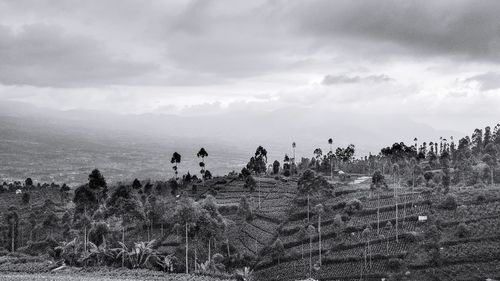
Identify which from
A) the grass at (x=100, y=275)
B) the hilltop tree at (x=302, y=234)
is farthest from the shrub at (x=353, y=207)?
the grass at (x=100, y=275)

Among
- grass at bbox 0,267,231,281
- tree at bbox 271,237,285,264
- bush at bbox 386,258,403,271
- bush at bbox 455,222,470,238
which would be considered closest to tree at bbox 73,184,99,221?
grass at bbox 0,267,231,281

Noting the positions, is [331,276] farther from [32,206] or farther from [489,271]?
[32,206]

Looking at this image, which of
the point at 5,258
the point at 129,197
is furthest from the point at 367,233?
the point at 5,258

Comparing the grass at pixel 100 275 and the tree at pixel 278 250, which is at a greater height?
the grass at pixel 100 275

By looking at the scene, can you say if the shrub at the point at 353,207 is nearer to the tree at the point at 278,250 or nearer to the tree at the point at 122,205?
the tree at the point at 278,250

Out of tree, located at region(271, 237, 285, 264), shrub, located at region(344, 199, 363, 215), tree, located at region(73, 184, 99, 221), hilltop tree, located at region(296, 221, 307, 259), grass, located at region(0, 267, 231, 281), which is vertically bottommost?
tree, located at region(271, 237, 285, 264)

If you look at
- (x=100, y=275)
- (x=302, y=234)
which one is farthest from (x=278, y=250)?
(x=100, y=275)

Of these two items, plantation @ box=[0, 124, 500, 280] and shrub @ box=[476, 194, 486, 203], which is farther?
shrub @ box=[476, 194, 486, 203]

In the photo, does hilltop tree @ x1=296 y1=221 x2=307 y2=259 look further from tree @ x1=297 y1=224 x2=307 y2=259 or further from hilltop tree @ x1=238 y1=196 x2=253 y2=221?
hilltop tree @ x1=238 y1=196 x2=253 y2=221

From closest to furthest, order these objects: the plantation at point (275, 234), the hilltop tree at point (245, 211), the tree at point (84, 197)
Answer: the plantation at point (275, 234) → the tree at point (84, 197) → the hilltop tree at point (245, 211)

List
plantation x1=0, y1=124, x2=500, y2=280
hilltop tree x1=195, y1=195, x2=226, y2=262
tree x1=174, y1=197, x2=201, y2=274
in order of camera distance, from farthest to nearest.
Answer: hilltop tree x1=195, y1=195, x2=226, y2=262 → tree x1=174, y1=197, x2=201, y2=274 → plantation x1=0, y1=124, x2=500, y2=280

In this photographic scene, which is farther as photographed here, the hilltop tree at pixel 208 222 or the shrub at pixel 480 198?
the shrub at pixel 480 198

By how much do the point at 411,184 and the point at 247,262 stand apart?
146 feet

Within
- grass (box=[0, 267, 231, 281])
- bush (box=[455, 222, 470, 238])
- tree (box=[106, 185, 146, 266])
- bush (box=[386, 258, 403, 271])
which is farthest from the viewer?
tree (box=[106, 185, 146, 266])
